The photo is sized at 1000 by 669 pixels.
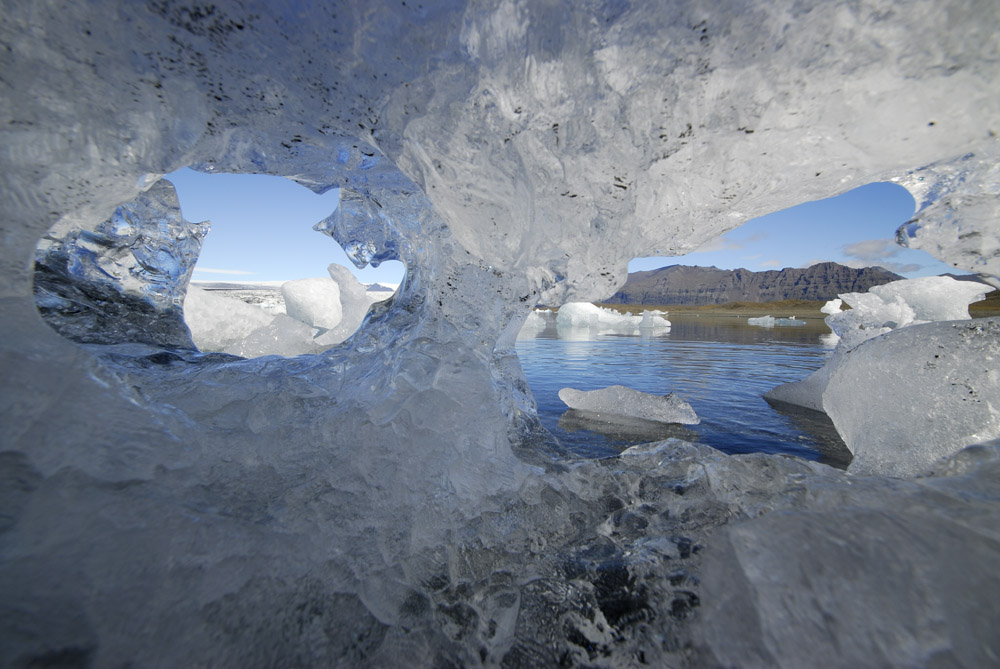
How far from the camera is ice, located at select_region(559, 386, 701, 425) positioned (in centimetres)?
340

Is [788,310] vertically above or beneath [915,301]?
beneath

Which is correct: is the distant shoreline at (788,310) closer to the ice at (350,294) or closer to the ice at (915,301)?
the ice at (915,301)

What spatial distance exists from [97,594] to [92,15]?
1.54 meters

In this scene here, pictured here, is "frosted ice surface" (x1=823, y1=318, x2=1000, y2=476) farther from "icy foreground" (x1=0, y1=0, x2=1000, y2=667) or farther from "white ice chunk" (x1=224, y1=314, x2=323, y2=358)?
"white ice chunk" (x1=224, y1=314, x2=323, y2=358)

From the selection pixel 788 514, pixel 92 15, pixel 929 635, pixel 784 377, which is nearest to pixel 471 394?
pixel 788 514

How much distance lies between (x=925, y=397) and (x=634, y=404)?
1927 mm

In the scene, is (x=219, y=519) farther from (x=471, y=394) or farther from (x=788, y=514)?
(x=788, y=514)

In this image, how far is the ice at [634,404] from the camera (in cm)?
340

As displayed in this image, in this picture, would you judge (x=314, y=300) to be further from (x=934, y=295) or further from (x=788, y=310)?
(x=788, y=310)

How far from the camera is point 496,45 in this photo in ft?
4.42

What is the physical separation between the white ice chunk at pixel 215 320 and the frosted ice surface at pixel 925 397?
6.94 meters

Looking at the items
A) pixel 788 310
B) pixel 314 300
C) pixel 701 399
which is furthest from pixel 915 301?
pixel 788 310

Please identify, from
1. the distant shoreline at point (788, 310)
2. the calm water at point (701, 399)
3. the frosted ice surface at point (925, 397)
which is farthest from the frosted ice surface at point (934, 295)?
the distant shoreline at point (788, 310)

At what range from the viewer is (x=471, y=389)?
1.83 metres
